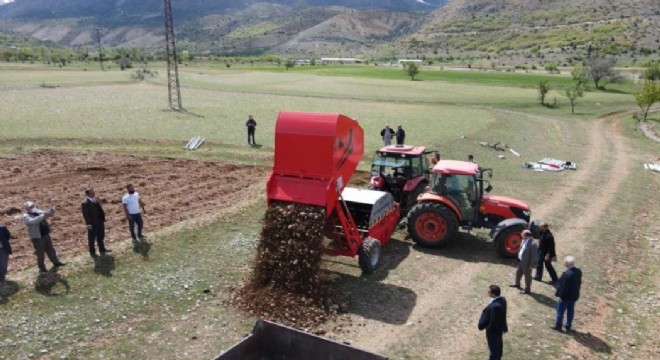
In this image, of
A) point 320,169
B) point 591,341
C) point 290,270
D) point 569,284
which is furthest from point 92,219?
point 591,341

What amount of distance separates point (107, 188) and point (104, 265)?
7535 millimetres

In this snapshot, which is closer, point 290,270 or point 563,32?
point 290,270

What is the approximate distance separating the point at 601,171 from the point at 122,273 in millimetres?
23614

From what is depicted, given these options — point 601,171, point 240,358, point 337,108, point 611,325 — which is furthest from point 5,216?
point 337,108

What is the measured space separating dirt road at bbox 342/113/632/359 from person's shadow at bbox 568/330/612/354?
0.58ft

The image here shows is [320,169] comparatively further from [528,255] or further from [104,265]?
[104,265]

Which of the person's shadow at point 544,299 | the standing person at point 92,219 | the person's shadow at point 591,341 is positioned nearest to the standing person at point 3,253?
the standing person at point 92,219

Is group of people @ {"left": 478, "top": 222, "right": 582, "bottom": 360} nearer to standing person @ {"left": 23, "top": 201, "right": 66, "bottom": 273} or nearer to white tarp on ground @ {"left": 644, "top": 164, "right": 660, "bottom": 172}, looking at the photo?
standing person @ {"left": 23, "top": 201, "right": 66, "bottom": 273}

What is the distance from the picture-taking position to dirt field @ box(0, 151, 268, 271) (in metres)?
15.1

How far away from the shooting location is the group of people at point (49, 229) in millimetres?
11812

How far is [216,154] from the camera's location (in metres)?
26.6

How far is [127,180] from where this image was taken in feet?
67.9

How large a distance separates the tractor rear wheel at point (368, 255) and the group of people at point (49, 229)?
20.6 ft

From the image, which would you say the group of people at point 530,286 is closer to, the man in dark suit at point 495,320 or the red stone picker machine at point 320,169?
the man in dark suit at point 495,320
